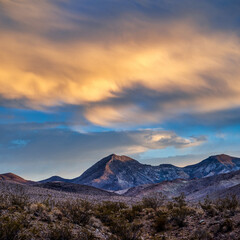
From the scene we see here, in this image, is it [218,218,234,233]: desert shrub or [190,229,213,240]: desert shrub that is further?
[218,218,234,233]: desert shrub

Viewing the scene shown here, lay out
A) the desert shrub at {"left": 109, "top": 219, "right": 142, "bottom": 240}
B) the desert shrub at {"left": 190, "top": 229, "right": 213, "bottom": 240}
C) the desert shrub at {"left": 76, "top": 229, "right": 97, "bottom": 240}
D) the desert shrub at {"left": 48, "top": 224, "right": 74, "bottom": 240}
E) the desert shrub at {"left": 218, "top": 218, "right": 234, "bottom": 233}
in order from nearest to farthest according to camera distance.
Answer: the desert shrub at {"left": 48, "top": 224, "right": 74, "bottom": 240}
the desert shrub at {"left": 76, "top": 229, "right": 97, "bottom": 240}
the desert shrub at {"left": 190, "top": 229, "right": 213, "bottom": 240}
the desert shrub at {"left": 218, "top": 218, "right": 234, "bottom": 233}
the desert shrub at {"left": 109, "top": 219, "right": 142, "bottom": 240}

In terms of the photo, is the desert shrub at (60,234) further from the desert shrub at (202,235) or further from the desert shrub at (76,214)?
the desert shrub at (202,235)

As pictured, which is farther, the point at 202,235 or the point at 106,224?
the point at 106,224

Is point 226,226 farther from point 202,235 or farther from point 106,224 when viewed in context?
point 106,224

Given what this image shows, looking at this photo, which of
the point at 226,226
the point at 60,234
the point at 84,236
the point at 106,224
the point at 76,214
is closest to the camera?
the point at 60,234

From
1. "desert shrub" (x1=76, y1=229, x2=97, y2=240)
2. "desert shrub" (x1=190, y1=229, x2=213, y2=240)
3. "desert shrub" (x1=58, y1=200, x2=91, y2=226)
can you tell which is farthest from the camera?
"desert shrub" (x1=58, y1=200, x2=91, y2=226)

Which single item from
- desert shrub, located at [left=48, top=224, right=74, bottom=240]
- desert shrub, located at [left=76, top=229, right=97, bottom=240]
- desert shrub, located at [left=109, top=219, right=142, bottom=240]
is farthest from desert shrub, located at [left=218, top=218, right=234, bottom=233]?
desert shrub, located at [left=48, top=224, right=74, bottom=240]

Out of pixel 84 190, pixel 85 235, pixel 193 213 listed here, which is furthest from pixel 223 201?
pixel 84 190

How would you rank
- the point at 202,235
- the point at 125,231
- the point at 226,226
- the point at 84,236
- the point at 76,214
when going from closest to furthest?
1. the point at 84,236
2. the point at 202,235
3. the point at 226,226
4. the point at 125,231
5. the point at 76,214

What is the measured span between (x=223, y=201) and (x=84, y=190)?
85956 mm

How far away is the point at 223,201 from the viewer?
75.8 ft

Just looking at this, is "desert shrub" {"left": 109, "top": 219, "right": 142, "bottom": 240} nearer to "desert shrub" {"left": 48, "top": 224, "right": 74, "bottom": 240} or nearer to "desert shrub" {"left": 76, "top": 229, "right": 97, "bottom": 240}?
"desert shrub" {"left": 76, "top": 229, "right": 97, "bottom": 240}

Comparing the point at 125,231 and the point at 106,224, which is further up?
the point at 125,231

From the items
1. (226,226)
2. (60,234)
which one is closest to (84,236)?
(60,234)
